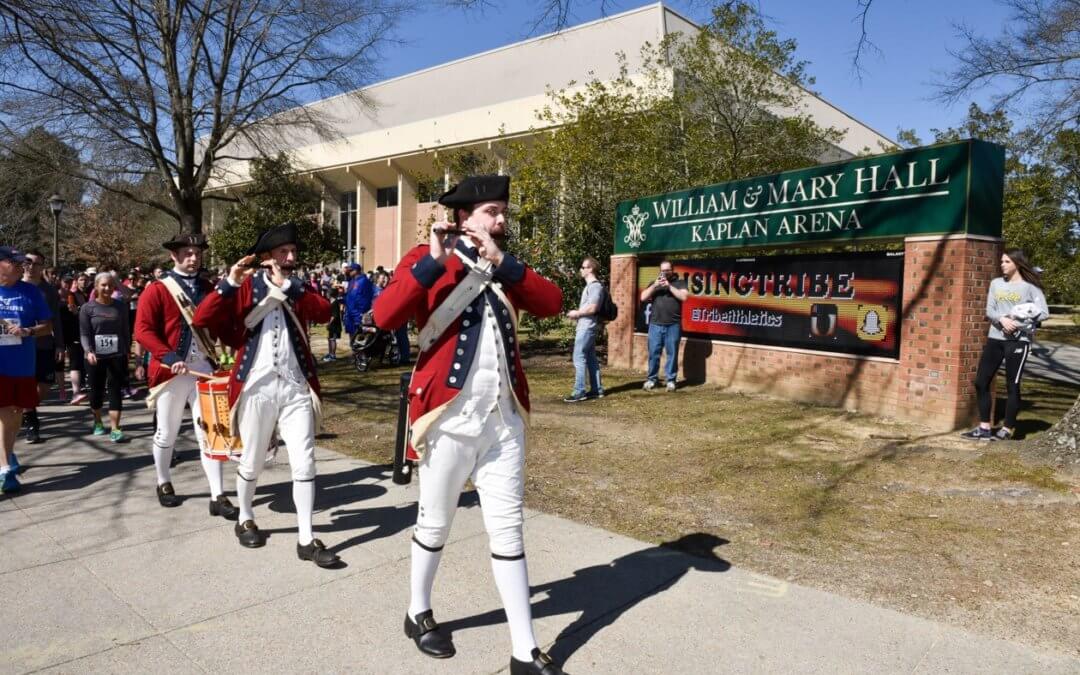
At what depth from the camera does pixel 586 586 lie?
12.8 ft

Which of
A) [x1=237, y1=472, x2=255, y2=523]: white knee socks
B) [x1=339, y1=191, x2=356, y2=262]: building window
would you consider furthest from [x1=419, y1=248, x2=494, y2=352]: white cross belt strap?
[x1=339, y1=191, x2=356, y2=262]: building window

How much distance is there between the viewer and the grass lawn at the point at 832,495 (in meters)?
3.95

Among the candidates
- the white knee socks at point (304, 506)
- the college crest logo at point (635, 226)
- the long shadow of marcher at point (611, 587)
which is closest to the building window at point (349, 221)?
the college crest logo at point (635, 226)

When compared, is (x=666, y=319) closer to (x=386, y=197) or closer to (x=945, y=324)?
(x=945, y=324)

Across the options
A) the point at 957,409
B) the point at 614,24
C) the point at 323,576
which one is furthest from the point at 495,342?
the point at 614,24

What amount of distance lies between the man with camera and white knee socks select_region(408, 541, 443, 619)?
7.32 meters

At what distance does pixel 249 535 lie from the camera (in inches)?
178

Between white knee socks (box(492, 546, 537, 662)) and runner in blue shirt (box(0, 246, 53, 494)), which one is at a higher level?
runner in blue shirt (box(0, 246, 53, 494))

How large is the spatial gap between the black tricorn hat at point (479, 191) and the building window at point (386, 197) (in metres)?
43.5

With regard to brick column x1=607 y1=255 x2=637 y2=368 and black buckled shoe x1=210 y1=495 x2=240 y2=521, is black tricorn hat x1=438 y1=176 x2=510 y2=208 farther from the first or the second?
brick column x1=607 y1=255 x2=637 y2=368

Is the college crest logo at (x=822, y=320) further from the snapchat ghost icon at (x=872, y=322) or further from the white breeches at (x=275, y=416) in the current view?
the white breeches at (x=275, y=416)

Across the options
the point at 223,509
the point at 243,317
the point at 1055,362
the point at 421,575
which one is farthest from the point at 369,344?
the point at 1055,362

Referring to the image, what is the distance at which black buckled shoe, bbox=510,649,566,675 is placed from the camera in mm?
2912

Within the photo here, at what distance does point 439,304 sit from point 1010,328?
6.13m
